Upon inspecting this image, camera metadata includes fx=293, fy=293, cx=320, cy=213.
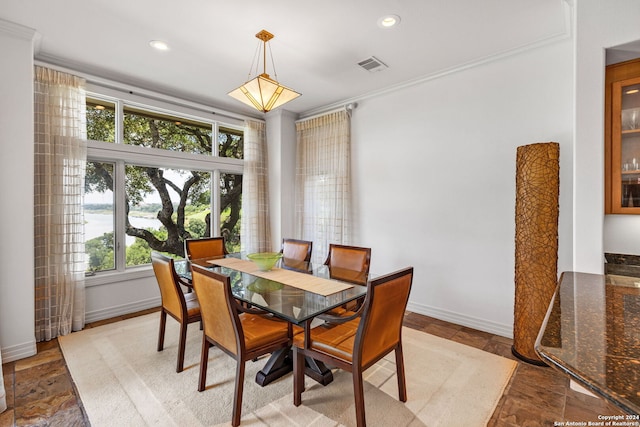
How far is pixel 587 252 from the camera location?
195 cm

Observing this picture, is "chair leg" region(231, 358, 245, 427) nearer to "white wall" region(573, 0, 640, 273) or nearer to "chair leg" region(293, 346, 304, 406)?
"chair leg" region(293, 346, 304, 406)

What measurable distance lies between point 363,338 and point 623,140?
208 cm

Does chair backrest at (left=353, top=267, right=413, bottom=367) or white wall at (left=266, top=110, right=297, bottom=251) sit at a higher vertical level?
white wall at (left=266, top=110, right=297, bottom=251)

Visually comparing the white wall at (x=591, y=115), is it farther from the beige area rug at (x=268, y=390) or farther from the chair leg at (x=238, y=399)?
the chair leg at (x=238, y=399)

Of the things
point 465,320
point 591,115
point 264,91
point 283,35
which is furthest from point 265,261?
point 591,115

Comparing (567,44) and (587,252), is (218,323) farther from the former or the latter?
(567,44)

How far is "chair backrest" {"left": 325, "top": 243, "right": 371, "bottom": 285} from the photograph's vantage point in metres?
2.57

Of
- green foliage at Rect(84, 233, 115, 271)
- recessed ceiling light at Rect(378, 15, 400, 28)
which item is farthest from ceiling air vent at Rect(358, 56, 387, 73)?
green foliage at Rect(84, 233, 115, 271)

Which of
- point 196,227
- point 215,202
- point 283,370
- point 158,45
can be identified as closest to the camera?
point 283,370

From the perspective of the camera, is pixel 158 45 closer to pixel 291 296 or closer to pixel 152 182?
pixel 152 182

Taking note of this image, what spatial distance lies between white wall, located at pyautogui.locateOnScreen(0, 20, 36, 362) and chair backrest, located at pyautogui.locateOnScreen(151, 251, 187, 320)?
47.3 inches

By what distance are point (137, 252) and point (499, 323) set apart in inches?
169

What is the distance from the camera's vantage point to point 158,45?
2777 millimetres

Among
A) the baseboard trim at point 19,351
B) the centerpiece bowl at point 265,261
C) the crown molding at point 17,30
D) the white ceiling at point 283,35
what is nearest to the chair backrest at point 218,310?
the centerpiece bowl at point 265,261
